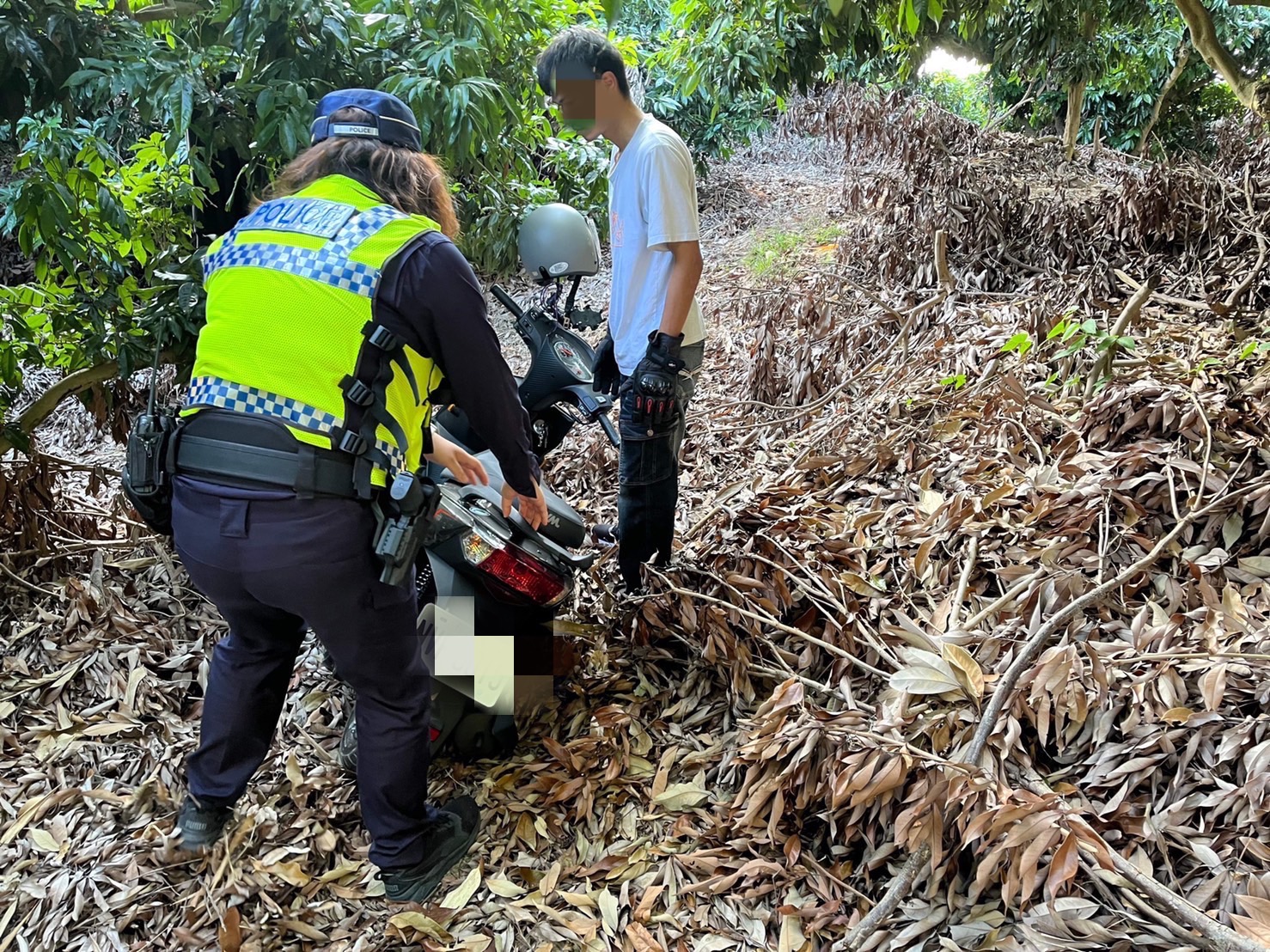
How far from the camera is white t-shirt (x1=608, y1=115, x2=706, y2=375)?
263cm

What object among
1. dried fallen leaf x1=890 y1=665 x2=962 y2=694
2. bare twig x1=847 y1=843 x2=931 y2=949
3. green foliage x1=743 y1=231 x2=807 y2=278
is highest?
green foliage x1=743 y1=231 x2=807 y2=278

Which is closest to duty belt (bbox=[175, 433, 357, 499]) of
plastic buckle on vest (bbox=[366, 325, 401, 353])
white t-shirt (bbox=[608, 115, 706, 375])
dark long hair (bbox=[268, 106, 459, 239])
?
plastic buckle on vest (bbox=[366, 325, 401, 353])

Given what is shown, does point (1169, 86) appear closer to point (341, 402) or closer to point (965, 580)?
point (965, 580)

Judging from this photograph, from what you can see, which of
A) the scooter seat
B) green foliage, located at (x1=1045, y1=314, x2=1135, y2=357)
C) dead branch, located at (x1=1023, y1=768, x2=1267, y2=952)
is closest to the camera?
dead branch, located at (x1=1023, y1=768, x2=1267, y2=952)

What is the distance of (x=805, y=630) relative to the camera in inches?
104

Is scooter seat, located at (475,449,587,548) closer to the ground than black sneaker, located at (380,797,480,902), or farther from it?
farther from it

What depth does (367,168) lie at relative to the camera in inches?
76.4

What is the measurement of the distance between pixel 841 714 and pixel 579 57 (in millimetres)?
2056

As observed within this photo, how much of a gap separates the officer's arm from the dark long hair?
0.79 ft

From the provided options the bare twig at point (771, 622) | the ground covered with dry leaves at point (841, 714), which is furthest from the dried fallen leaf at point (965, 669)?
the bare twig at point (771, 622)

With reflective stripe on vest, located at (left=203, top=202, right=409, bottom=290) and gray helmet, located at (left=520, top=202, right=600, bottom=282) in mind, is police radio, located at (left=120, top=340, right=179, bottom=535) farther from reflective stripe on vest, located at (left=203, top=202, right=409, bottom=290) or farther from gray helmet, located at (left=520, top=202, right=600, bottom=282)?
gray helmet, located at (left=520, top=202, right=600, bottom=282)

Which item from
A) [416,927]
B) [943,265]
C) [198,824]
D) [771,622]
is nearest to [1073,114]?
[943,265]

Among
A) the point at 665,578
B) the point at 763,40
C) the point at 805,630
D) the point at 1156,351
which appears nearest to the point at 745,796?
the point at 805,630

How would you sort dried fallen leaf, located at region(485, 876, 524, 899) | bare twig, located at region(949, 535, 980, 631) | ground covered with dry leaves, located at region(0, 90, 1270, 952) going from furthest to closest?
bare twig, located at region(949, 535, 980, 631), dried fallen leaf, located at region(485, 876, 524, 899), ground covered with dry leaves, located at region(0, 90, 1270, 952)
